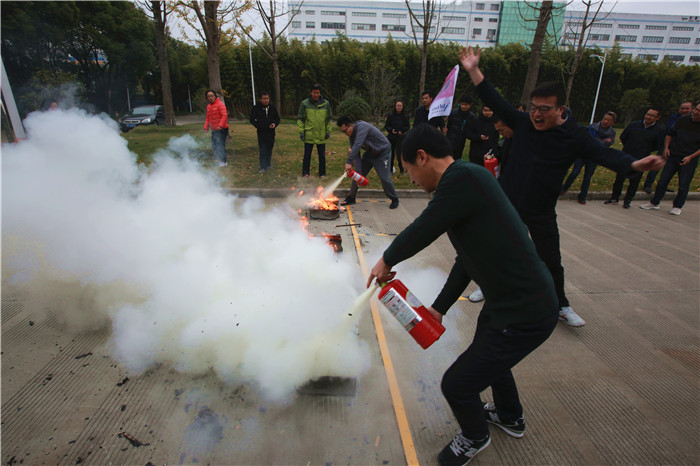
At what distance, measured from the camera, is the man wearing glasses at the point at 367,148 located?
584 cm

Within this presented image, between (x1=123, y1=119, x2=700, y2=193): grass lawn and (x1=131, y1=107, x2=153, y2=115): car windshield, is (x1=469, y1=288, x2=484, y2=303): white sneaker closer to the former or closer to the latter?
(x1=123, y1=119, x2=700, y2=193): grass lawn

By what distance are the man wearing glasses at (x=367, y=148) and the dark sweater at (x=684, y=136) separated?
214 inches

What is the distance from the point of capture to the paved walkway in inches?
80.4

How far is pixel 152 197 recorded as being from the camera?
11.2 ft

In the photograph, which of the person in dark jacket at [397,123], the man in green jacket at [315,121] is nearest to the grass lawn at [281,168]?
the man in green jacket at [315,121]

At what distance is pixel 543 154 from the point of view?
2.83 meters

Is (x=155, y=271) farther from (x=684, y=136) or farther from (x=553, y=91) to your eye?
(x=684, y=136)

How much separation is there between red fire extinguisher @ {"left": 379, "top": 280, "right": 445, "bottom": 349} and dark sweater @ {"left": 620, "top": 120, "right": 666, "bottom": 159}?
720cm

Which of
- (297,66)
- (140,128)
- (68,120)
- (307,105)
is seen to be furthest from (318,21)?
(68,120)

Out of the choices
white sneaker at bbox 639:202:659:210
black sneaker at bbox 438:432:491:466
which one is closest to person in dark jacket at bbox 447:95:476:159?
white sneaker at bbox 639:202:659:210

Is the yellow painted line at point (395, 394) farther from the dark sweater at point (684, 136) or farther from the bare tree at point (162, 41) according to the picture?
the bare tree at point (162, 41)

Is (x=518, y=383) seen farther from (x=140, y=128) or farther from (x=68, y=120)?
(x=140, y=128)

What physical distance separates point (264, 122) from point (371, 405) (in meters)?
7.35

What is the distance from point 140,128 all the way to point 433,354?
1715cm
